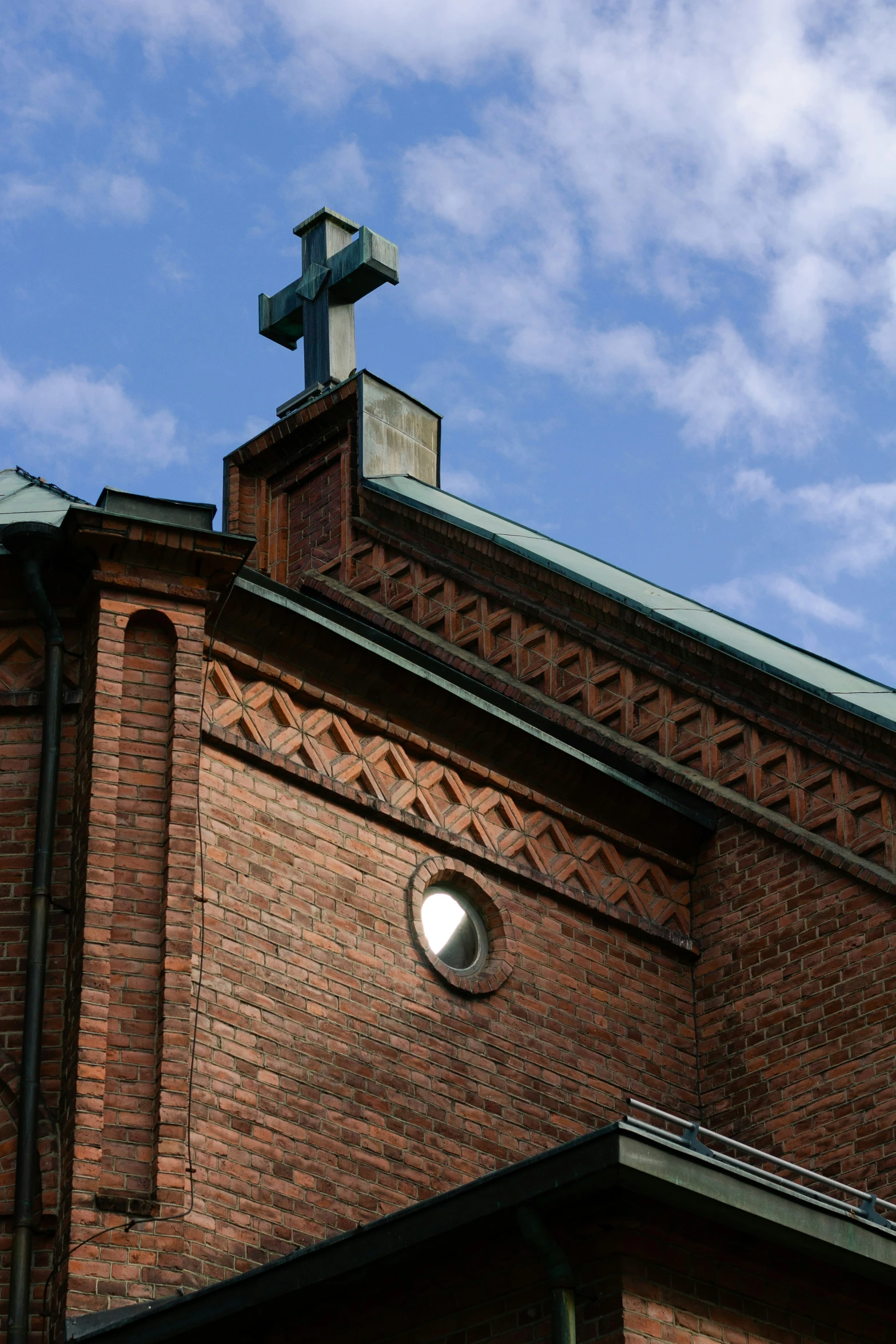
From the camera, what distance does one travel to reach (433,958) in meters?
12.6

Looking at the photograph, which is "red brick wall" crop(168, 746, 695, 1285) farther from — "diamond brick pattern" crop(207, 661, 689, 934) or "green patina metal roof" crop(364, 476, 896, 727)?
"green patina metal roof" crop(364, 476, 896, 727)

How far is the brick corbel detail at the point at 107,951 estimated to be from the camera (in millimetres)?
10039

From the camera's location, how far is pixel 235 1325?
368 inches

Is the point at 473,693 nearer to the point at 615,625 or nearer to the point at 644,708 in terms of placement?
the point at 644,708

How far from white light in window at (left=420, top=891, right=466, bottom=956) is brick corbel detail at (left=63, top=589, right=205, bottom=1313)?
1.95 meters

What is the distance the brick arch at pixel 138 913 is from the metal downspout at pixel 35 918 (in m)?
0.39

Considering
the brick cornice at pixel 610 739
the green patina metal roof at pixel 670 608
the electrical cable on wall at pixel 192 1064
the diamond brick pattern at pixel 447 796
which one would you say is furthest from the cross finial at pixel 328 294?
the electrical cable on wall at pixel 192 1064

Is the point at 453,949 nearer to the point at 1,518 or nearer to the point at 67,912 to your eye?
the point at 67,912

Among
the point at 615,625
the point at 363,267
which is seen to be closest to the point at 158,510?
Result: the point at 615,625

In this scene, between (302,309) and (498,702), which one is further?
(302,309)

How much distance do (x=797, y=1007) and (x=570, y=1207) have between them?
523 cm

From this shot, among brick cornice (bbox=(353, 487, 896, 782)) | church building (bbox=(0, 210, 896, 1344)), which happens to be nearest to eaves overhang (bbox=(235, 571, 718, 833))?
church building (bbox=(0, 210, 896, 1344))

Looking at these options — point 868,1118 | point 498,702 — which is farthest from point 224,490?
point 868,1118

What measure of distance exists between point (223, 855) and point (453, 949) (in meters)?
1.87
